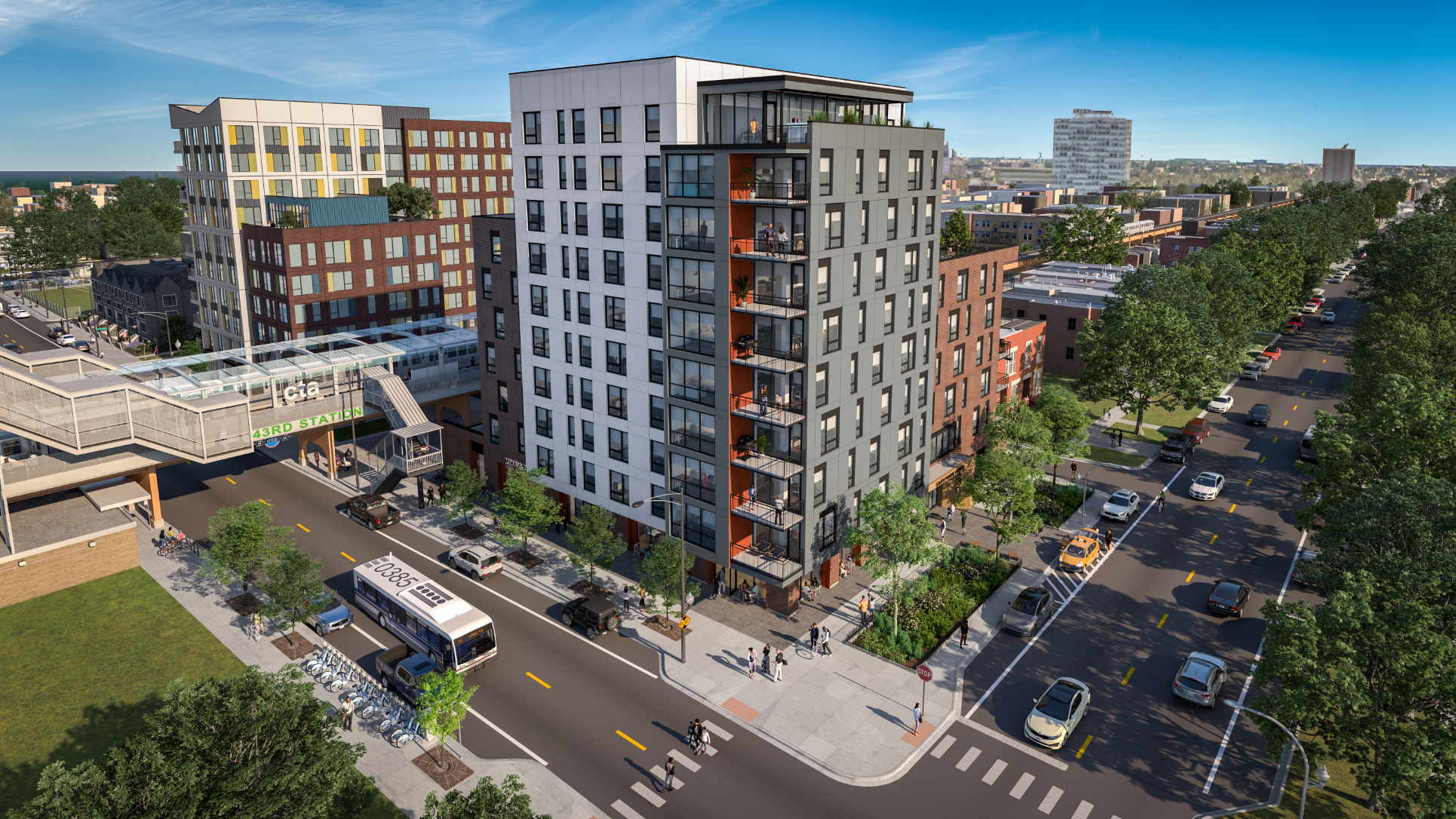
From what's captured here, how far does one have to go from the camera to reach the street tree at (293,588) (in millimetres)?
42781

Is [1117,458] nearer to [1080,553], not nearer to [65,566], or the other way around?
[1080,553]

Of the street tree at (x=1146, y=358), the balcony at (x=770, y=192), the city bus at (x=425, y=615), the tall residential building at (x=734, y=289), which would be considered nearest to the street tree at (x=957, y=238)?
the tall residential building at (x=734, y=289)

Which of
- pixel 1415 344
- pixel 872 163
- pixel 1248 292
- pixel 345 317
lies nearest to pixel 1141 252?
pixel 1248 292

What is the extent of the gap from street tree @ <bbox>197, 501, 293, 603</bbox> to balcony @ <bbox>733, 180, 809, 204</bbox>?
31.9 metres

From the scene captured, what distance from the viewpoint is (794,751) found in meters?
36.1

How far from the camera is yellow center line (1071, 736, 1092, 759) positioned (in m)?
35.7

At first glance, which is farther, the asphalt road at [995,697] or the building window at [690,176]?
the building window at [690,176]

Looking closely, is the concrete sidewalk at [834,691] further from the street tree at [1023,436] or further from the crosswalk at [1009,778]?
the street tree at [1023,436]

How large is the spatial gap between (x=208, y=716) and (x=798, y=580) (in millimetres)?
30357

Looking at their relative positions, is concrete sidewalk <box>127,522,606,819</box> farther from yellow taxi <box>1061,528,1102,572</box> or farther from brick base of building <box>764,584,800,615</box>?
yellow taxi <box>1061,528,1102,572</box>

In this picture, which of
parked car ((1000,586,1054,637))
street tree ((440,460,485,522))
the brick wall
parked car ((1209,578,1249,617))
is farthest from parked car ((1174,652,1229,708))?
the brick wall

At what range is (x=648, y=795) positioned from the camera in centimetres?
→ 3353

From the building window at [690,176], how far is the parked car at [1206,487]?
45.8 m

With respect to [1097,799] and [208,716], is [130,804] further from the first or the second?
[1097,799]
